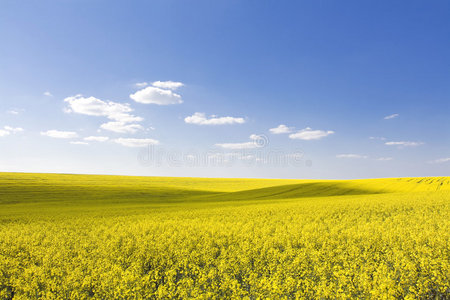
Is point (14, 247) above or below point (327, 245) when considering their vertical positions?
below

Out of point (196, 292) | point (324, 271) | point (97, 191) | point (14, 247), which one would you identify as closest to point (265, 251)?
point (324, 271)

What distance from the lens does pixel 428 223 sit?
17.7m

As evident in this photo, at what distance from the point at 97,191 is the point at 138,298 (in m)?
56.4

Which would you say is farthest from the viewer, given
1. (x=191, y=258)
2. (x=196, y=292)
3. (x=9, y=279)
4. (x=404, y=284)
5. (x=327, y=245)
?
(x=327, y=245)

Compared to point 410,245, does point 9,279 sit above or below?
below

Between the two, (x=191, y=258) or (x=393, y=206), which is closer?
(x=191, y=258)

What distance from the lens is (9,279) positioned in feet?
31.6

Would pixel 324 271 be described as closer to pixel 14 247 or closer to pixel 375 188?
pixel 14 247

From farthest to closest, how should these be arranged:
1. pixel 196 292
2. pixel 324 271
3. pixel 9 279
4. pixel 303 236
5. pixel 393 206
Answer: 1. pixel 393 206
2. pixel 303 236
3. pixel 9 279
4. pixel 324 271
5. pixel 196 292

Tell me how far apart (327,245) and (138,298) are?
892 centimetres

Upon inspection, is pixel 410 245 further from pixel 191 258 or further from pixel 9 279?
pixel 9 279

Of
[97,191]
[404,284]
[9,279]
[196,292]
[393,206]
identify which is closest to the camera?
[196,292]

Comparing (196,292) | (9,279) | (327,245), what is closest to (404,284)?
(327,245)

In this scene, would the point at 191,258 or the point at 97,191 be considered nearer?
the point at 191,258
